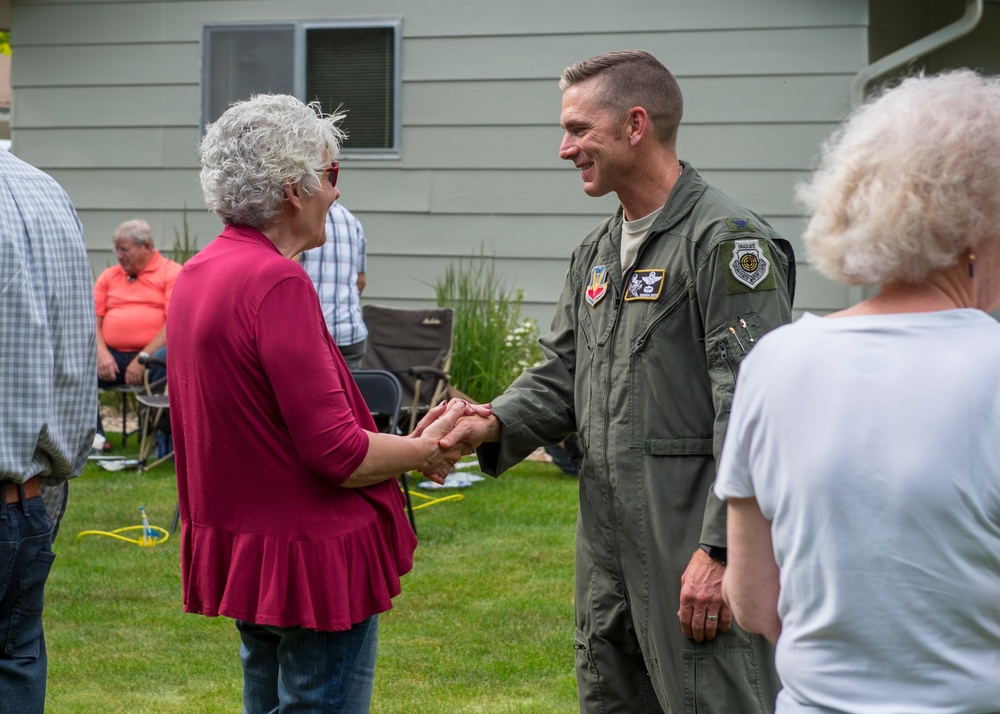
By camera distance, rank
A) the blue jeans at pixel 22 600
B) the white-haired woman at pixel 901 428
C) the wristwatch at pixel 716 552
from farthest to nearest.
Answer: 1. the blue jeans at pixel 22 600
2. the wristwatch at pixel 716 552
3. the white-haired woman at pixel 901 428

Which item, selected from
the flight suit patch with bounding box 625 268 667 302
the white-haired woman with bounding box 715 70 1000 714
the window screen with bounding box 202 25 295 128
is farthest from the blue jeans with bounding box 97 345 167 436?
the white-haired woman with bounding box 715 70 1000 714

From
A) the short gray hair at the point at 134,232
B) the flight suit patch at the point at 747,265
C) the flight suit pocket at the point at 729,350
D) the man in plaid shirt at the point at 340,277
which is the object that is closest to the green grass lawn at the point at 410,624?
the man in plaid shirt at the point at 340,277

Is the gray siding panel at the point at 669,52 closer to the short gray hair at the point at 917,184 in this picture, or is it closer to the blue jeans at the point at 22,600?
the blue jeans at the point at 22,600

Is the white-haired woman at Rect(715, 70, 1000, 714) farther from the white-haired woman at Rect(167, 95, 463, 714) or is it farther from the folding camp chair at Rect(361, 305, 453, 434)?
the folding camp chair at Rect(361, 305, 453, 434)

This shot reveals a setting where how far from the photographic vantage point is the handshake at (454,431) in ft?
9.73

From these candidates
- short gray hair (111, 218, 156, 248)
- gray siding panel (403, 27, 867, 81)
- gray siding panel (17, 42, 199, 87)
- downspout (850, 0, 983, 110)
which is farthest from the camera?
gray siding panel (17, 42, 199, 87)

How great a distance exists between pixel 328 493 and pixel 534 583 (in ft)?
10.3

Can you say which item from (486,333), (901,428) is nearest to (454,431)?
(901,428)

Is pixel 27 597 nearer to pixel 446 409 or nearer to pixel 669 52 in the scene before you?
pixel 446 409

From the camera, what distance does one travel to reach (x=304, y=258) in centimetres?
685

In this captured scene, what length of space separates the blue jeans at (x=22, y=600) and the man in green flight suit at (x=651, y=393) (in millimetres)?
993

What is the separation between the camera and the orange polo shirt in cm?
901

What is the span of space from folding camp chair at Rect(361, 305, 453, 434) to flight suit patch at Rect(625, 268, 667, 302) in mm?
5467

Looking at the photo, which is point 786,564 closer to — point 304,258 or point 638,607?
point 638,607
